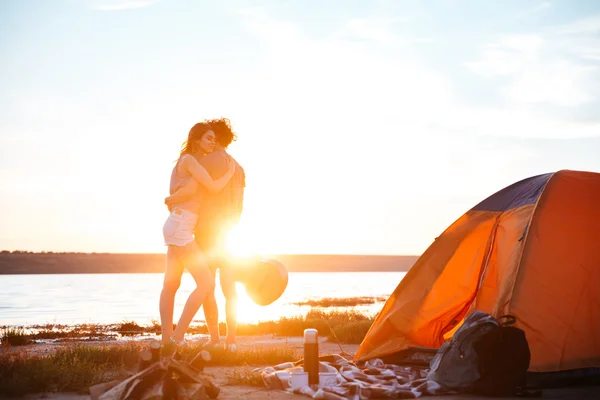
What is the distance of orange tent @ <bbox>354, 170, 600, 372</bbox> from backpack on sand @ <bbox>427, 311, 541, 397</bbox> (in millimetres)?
578

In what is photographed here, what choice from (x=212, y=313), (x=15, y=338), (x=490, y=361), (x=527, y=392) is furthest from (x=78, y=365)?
(x=15, y=338)

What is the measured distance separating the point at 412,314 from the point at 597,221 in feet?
8.17

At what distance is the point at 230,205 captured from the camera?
26.0 ft

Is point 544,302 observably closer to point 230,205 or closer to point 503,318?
point 503,318

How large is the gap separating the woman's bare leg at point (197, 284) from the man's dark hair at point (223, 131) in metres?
1.52

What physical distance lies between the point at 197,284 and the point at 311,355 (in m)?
1.51

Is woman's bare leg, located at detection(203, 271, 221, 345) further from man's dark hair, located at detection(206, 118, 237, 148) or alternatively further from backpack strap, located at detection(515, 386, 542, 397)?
backpack strap, located at detection(515, 386, 542, 397)

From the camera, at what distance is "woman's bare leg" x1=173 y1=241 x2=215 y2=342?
6855 millimetres

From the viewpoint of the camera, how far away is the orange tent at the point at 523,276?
6.84 metres

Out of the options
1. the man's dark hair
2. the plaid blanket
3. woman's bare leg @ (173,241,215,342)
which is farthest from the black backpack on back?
the man's dark hair

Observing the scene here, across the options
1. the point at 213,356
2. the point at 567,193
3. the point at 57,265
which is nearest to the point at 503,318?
the point at 567,193

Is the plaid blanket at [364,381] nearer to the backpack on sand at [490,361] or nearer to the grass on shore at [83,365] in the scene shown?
the backpack on sand at [490,361]

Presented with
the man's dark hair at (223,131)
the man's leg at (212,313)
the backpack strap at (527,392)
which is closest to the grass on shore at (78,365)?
the man's leg at (212,313)

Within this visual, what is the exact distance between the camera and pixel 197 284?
22.7ft
